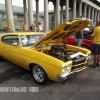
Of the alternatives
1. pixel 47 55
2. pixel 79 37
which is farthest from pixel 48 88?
pixel 79 37

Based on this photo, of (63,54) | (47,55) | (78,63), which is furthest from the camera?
(63,54)

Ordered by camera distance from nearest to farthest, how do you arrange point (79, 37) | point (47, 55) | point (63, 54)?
point (47, 55)
point (63, 54)
point (79, 37)

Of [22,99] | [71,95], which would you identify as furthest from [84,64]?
[22,99]

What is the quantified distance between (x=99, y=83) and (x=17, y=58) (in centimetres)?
261

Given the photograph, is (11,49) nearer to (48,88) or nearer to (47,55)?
(47,55)

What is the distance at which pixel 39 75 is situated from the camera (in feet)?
12.0

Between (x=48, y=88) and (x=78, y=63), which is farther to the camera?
(x=78, y=63)

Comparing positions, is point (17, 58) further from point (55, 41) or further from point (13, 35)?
point (55, 41)

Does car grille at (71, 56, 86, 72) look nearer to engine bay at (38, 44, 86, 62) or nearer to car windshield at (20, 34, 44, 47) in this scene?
engine bay at (38, 44, 86, 62)

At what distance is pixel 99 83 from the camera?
148 inches

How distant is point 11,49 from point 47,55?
1.63 m

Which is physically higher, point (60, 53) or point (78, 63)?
point (60, 53)

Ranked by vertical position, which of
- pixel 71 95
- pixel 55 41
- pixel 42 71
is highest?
pixel 55 41

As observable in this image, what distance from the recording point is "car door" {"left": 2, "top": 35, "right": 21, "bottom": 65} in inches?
166
